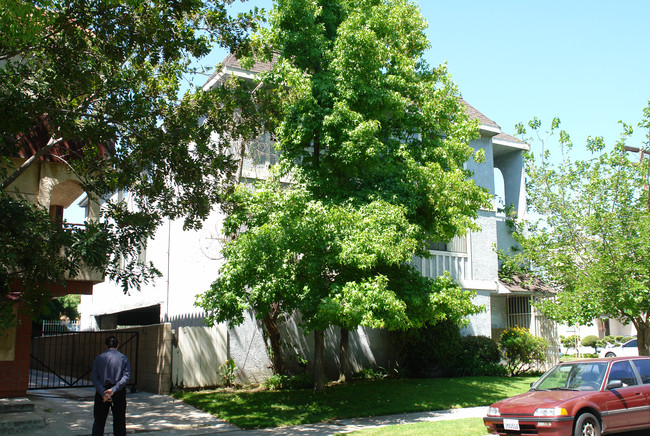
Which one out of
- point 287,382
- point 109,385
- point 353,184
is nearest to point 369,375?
point 287,382

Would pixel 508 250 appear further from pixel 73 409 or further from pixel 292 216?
pixel 73 409

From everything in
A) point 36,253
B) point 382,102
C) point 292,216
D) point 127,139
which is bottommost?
point 36,253

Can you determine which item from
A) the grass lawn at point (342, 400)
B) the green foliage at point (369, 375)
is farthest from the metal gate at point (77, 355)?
the green foliage at point (369, 375)

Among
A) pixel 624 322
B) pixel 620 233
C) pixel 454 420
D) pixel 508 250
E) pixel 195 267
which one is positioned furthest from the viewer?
pixel 508 250

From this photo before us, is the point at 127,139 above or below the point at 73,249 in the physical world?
above

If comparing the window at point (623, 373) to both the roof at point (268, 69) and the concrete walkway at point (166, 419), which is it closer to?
the concrete walkway at point (166, 419)

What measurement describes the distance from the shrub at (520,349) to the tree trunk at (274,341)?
843 cm

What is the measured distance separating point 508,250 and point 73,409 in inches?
648

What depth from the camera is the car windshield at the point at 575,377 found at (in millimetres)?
9227

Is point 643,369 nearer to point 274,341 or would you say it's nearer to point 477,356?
point 274,341

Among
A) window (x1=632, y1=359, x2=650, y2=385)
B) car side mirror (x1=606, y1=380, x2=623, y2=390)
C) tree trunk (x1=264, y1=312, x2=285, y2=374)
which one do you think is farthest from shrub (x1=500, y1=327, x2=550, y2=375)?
car side mirror (x1=606, y1=380, x2=623, y2=390)

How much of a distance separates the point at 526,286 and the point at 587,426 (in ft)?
44.4

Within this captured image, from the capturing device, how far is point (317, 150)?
46.2 ft

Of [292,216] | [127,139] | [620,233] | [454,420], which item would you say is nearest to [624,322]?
[620,233]
